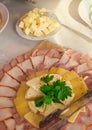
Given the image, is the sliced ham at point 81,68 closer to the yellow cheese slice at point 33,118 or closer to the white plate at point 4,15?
the yellow cheese slice at point 33,118

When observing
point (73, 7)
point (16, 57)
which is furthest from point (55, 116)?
point (73, 7)

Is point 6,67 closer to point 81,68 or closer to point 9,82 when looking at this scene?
point 9,82

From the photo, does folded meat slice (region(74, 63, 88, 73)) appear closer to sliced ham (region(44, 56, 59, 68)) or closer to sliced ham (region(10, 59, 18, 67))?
sliced ham (region(44, 56, 59, 68))

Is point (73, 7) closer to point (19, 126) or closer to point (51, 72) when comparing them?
point (51, 72)

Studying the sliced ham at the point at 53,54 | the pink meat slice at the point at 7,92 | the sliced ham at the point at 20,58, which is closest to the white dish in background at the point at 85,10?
the sliced ham at the point at 53,54

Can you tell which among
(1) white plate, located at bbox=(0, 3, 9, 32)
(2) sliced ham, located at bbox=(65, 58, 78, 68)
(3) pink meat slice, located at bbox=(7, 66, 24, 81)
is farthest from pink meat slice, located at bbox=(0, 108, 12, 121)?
(1) white plate, located at bbox=(0, 3, 9, 32)

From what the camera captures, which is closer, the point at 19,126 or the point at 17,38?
the point at 19,126

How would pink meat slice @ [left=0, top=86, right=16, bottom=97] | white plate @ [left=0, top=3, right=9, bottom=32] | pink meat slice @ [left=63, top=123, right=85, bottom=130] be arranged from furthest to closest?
white plate @ [left=0, top=3, right=9, bottom=32] < pink meat slice @ [left=0, top=86, right=16, bottom=97] < pink meat slice @ [left=63, top=123, right=85, bottom=130]
